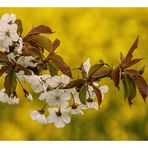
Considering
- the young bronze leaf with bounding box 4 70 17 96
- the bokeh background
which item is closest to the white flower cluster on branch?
the young bronze leaf with bounding box 4 70 17 96

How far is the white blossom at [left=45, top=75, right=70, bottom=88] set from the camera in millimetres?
864

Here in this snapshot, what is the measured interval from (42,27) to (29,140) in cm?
172

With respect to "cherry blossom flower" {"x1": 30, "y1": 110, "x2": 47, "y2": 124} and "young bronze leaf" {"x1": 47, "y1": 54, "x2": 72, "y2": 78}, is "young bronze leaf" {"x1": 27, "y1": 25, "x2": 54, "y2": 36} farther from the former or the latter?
"cherry blossom flower" {"x1": 30, "y1": 110, "x2": 47, "y2": 124}

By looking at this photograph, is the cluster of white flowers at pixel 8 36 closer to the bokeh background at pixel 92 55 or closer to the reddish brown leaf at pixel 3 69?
the reddish brown leaf at pixel 3 69

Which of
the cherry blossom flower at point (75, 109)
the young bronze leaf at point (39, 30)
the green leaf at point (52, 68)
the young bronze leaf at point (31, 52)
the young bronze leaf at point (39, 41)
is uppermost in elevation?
the young bronze leaf at point (39, 30)

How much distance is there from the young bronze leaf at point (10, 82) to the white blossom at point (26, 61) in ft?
0.07

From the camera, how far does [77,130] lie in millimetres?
2619

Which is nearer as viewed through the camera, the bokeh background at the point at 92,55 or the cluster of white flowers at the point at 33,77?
the cluster of white flowers at the point at 33,77

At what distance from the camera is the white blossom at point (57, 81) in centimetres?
86

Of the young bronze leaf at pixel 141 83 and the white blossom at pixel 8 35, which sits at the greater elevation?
the white blossom at pixel 8 35

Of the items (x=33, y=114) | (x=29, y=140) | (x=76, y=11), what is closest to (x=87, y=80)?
(x=33, y=114)

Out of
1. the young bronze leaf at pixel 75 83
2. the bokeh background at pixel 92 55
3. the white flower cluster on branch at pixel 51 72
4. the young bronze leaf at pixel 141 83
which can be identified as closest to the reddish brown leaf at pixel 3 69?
the white flower cluster on branch at pixel 51 72

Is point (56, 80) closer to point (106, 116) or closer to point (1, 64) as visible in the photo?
point (1, 64)

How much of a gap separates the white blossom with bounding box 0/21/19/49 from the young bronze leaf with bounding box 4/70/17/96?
4 cm
